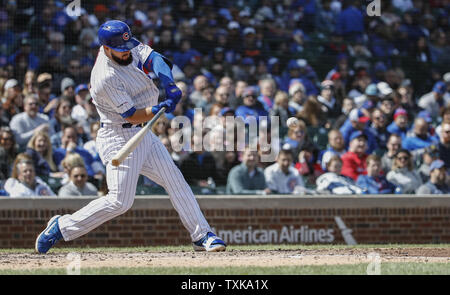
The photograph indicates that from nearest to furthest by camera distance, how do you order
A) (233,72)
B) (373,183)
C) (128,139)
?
(128,139), (373,183), (233,72)

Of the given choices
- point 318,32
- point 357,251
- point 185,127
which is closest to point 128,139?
point 357,251

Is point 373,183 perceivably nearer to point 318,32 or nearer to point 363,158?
point 363,158

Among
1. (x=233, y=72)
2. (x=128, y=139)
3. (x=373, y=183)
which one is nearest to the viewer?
(x=128, y=139)

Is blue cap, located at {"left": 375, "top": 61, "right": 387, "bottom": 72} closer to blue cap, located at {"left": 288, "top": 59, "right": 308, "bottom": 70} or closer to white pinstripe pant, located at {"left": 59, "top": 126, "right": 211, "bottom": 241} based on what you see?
blue cap, located at {"left": 288, "top": 59, "right": 308, "bottom": 70}

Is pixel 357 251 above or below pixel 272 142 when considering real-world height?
below

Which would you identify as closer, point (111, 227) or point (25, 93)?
point (111, 227)

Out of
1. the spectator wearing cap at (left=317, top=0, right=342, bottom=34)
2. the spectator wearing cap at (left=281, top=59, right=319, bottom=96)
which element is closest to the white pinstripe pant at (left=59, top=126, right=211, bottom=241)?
the spectator wearing cap at (left=281, top=59, right=319, bottom=96)

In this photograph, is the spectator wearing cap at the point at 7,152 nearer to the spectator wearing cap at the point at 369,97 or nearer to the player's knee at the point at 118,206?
the player's knee at the point at 118,206
